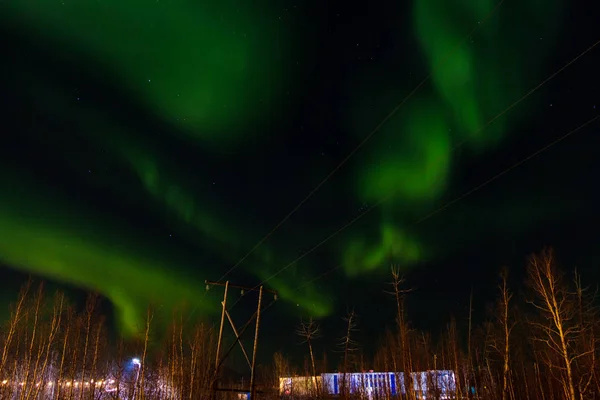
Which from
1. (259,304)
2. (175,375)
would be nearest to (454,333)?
(175,375)

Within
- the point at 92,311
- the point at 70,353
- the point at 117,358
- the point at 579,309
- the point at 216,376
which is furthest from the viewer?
the point at 117,358

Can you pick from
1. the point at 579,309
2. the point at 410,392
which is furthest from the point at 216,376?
the point at 579,309

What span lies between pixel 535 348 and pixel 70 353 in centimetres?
6097

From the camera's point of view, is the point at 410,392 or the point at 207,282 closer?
the point at 207,282

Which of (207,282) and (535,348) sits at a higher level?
(207,282)

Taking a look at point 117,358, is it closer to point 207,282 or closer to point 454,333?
point 207,282

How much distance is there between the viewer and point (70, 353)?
57.4 meters

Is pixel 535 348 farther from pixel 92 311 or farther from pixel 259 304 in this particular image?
pixel 92 311

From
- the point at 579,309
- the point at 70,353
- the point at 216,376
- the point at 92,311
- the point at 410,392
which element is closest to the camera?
the point at 216,376

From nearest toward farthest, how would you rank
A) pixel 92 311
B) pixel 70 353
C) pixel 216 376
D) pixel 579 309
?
pixel 216 376, pixel 579 309, pixel 92 311, pixel 70 353

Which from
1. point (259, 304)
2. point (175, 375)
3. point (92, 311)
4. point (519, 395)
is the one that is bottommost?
point (519, 395)

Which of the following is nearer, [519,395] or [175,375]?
[175,375]

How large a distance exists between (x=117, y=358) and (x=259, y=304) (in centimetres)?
4488

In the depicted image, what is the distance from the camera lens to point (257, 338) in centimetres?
2814
